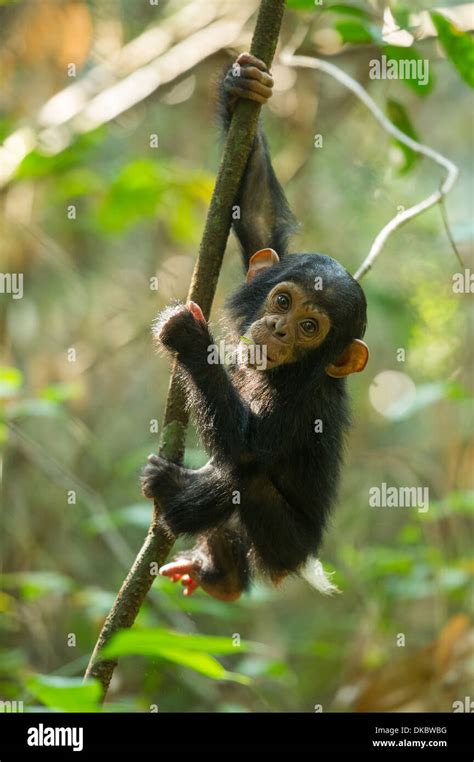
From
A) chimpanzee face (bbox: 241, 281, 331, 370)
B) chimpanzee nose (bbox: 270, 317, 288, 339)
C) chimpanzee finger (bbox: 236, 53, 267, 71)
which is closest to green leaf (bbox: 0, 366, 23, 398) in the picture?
chimpanzee face (bbox: 241, 281, 331, 370)

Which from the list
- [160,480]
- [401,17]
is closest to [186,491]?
[160,480]

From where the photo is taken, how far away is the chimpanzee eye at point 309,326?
15.7 feet

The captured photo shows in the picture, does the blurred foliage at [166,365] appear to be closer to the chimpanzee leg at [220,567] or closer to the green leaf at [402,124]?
the chimpanzee leg at [220,567]

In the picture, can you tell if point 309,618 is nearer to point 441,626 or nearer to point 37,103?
point 441,626

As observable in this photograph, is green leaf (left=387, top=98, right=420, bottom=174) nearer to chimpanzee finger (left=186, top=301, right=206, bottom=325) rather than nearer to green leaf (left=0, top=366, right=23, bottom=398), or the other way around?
chimpanzee finger (left=186, top=301, right=206, bottom=325)

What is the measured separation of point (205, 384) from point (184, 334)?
11.0 inches

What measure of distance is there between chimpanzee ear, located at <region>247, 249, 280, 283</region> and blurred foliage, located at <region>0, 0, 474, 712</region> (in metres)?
1.97

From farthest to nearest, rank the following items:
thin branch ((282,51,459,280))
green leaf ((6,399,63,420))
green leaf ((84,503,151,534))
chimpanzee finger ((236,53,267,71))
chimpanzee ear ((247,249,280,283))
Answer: green leaf ((84,503,151,534)), green leaf ((6,399,63,420)), chimpanzee ear ((247,249,280,283)), chimpanzee finger ((236,53,267,71)), thin branch ((282,51,459,280))

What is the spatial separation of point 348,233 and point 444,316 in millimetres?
1699

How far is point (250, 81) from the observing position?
4.66 meters

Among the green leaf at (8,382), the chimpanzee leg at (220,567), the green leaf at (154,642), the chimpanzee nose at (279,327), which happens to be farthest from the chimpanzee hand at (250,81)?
the green leaf at (154,642)

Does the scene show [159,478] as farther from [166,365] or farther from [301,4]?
[166,365]

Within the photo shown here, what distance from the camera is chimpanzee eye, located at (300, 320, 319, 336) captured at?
478cm

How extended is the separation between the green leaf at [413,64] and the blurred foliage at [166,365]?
1810mm
